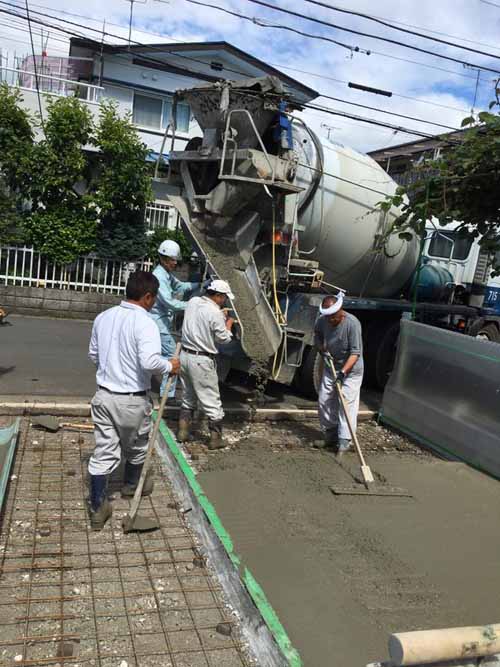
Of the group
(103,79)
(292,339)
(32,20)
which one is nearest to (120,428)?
(292,339)

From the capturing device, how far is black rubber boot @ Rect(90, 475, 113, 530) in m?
3.59

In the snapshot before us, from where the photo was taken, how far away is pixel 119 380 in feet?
11.9

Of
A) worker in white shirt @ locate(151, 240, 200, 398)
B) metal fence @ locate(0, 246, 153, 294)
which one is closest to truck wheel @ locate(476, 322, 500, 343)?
worker in white shirt @ locate(151, 240, 200, 398)

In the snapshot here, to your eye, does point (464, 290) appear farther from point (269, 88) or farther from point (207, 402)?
point (207, 402)

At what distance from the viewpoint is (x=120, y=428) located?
3.64m

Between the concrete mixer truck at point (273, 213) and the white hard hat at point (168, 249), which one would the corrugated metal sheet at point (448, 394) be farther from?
the white hard hat at point (168, 249)

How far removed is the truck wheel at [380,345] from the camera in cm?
821

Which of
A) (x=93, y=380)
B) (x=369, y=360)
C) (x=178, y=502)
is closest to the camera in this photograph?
(x=178, y=502)

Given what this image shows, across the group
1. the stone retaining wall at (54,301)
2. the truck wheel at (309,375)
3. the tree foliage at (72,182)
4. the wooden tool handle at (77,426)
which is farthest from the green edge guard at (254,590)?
the tree foliage at (72,182)

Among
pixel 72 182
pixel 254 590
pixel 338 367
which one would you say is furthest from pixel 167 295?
pixel 72 182

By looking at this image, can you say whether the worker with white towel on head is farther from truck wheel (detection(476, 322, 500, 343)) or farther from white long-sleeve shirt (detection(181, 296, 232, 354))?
truck wheel (detection(476, 322, 500, 343))

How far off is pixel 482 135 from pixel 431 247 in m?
3.46

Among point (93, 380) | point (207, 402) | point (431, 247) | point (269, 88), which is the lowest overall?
point (93, 380)

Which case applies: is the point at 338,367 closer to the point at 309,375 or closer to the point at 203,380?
the point at 203,380
